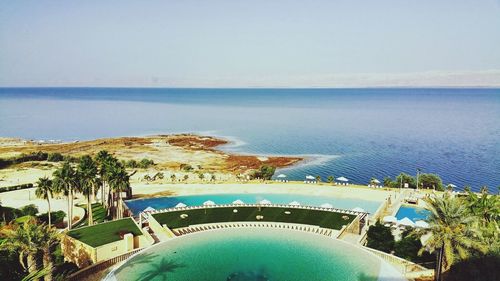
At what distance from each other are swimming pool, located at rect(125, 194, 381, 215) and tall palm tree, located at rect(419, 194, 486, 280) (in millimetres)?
23167

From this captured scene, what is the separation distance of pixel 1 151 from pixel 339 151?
79.1 meters

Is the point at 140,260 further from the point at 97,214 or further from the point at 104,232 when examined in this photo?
the point at 97,214

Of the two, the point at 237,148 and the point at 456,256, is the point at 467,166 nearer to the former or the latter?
the point at 237,148

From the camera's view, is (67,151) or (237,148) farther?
(237,148)

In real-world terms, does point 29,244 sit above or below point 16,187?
above

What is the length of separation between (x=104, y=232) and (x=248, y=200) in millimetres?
20465

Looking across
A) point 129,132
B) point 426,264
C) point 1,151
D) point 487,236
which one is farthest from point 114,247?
point 129,132

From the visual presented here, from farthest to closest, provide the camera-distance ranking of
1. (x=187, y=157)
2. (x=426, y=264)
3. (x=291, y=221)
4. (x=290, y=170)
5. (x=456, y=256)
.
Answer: (x=187, y=157) → (x=290, y=170) → (x=291, y=221) → (x=426, y=264) → (x=456, y=256)

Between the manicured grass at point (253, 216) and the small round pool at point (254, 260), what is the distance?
6665mm

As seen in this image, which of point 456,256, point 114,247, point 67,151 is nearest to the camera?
point 456,256

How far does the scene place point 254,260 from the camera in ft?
89.6

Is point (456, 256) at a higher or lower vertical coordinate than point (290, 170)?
higher

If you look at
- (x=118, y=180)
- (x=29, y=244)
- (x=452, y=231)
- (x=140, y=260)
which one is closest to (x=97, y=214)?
(x=118, y=180)

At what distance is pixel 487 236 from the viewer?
23.7m
